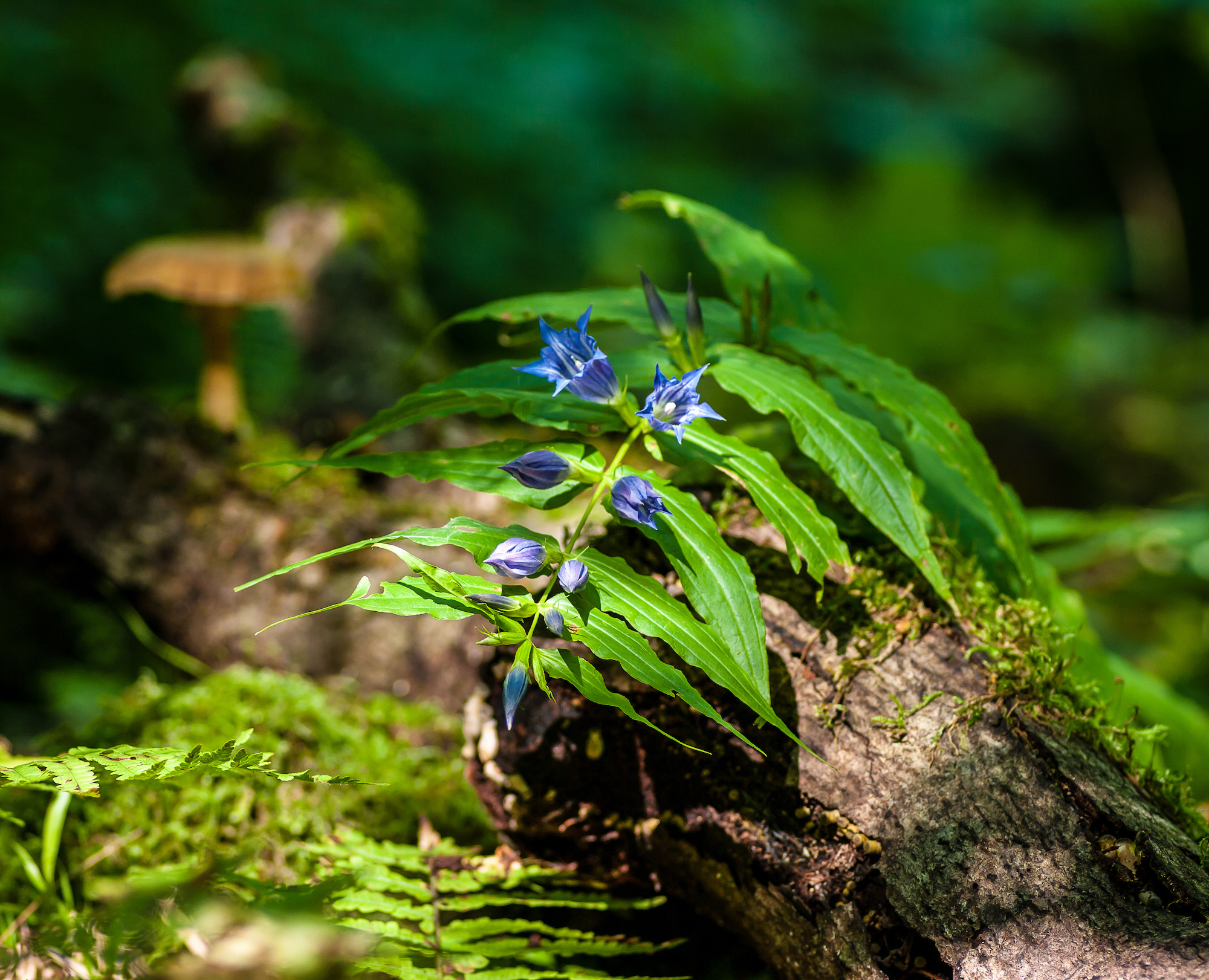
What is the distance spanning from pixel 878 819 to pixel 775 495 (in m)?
0.46

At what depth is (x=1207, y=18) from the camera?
6246mm

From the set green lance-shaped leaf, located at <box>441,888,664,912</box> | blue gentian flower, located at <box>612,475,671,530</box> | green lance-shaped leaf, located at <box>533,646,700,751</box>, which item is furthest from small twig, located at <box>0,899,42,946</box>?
blue gentian flower, located at <box>612,475,671,530</box>

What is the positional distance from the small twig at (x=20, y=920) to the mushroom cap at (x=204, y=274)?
1.94 meters

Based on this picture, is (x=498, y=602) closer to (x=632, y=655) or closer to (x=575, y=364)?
(x=632, y=655)

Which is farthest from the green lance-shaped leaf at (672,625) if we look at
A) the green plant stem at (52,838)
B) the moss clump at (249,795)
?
the green plant stem at (52,838)

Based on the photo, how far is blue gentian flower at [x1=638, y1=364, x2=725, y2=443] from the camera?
1.03 m

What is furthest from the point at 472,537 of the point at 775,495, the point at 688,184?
the point at 688,184

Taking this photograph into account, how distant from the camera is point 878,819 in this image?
3.51ft

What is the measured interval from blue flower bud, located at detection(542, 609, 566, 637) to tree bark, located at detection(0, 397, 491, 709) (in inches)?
53.5

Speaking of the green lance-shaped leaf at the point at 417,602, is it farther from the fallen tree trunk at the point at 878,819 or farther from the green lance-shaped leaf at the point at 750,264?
the green lance-shaped leaf at the point at 750,264

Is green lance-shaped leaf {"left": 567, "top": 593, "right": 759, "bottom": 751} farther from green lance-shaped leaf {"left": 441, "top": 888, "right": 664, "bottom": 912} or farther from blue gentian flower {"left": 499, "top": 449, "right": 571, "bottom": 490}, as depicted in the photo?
green lance-shaped leaf {"left": 441, "top": 888, "right": 664, "bottom": 912}

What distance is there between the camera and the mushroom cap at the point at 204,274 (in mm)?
2676

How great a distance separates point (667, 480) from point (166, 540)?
6.21ft

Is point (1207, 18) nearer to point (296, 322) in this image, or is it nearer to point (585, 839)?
point (296, 322)
